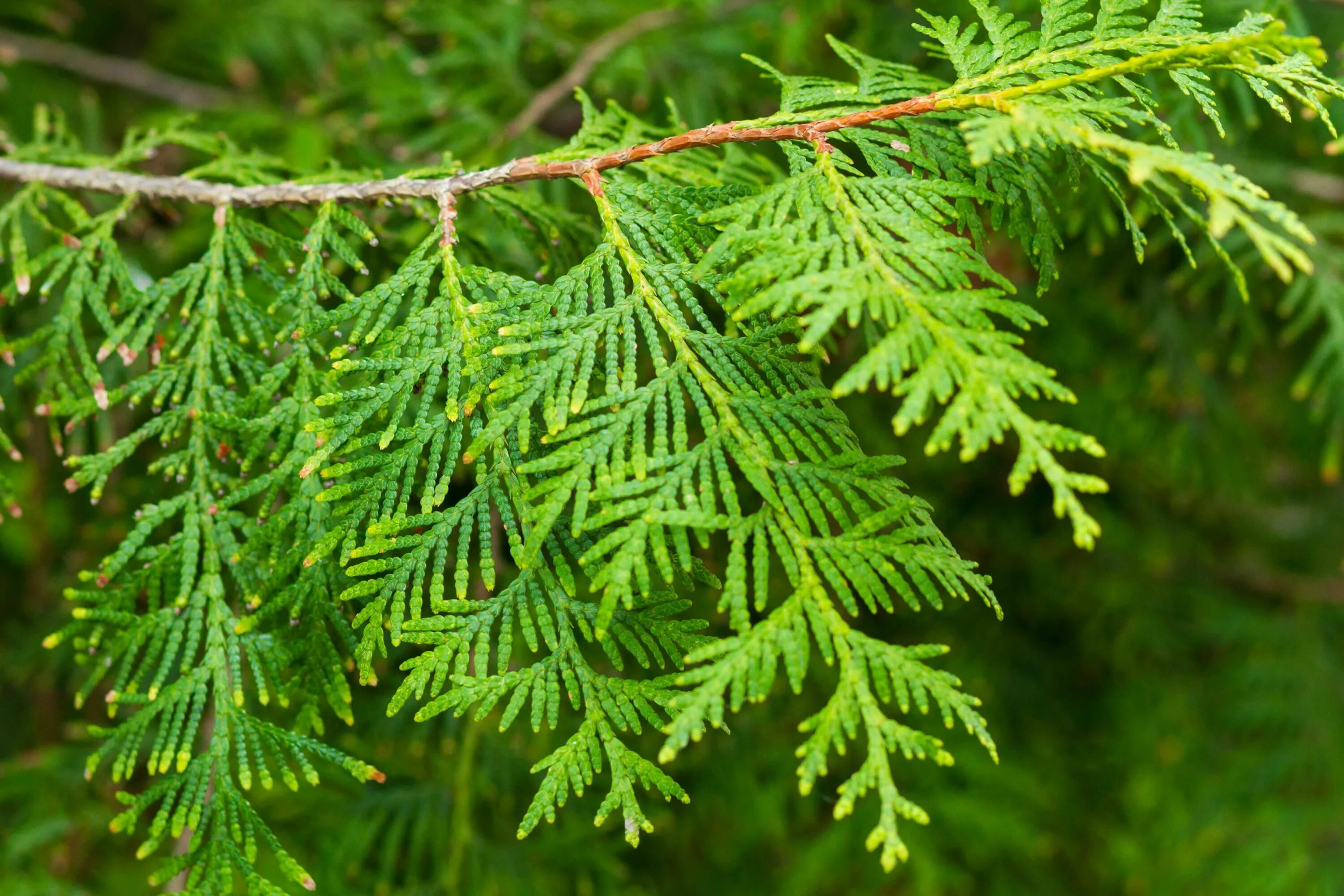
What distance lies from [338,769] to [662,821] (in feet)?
3.05

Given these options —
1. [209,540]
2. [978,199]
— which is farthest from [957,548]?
[209,540]

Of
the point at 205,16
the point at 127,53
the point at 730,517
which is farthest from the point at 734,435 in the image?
the point at 127,53

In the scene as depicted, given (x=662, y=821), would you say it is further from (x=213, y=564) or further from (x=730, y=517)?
(x=730, y=517)

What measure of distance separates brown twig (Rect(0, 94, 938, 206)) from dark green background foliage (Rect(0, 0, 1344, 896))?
0.66 ft

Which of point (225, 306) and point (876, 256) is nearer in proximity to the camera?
point (876, 256)

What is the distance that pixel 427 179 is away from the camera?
1.26 metres

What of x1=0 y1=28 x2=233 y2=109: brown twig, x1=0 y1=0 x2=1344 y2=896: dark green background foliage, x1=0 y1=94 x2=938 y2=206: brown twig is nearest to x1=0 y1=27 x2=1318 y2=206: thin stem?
x1=0 y1=94 x2=938 y2=206: brown twig

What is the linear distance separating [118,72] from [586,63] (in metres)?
1.65

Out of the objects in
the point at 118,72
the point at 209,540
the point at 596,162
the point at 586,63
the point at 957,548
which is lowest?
the point at 957,548

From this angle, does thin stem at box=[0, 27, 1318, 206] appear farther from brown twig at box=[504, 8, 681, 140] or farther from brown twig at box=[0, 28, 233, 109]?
brown twig at box=[0, 28, 233, 109]

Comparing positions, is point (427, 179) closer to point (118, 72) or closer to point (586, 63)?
point (586, 63)

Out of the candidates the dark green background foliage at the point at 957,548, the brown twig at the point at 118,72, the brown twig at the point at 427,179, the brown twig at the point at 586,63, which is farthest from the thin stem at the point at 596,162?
the brown twig at the point at 118,72

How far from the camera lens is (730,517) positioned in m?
0.91

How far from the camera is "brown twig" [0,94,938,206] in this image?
3.45ft
